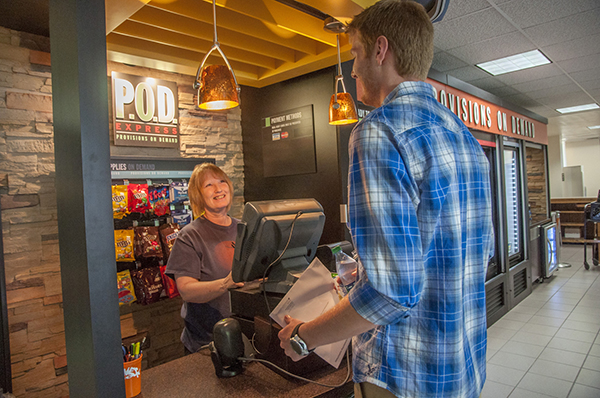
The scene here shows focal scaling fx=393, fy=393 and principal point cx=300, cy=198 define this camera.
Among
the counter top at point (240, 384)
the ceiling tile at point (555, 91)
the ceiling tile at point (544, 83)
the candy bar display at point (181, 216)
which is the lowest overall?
the counter top at point (240, 384)

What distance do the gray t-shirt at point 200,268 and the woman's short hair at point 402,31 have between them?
5.15 ft

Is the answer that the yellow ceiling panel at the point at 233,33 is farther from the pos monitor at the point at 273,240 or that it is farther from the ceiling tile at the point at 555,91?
the ceiling tile at the point at 555,91

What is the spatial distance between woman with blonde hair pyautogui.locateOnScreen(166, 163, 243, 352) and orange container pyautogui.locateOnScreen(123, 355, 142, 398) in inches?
25.6

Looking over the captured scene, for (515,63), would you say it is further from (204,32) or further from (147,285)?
(147,285)

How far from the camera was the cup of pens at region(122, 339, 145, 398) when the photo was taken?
129 cm

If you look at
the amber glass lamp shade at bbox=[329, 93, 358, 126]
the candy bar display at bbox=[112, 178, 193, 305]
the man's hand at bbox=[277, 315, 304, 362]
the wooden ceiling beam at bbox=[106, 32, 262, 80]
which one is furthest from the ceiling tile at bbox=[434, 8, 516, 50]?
the man's hand at bbox=[277, 315, 304, 362]

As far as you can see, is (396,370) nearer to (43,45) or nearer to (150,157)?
(150,157)

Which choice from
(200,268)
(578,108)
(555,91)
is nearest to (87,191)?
(200,268)

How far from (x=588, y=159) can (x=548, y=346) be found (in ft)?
48.4

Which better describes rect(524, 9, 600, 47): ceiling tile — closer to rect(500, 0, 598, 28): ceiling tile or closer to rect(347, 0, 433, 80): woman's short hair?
rect(500, 0, 598, 28): ceiling tile

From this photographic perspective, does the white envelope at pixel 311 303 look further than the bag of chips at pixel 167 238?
No

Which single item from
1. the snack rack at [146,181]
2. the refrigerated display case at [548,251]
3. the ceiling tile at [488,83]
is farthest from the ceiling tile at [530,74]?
the snack rack at [146,181]

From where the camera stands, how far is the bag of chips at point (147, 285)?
9.50 feet

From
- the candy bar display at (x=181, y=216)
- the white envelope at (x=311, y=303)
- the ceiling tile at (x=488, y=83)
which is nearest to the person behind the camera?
the white envelope at (x=311, y=303)
